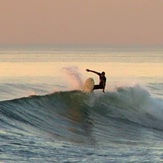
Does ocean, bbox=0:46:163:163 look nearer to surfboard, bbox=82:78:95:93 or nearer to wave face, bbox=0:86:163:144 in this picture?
wave face, bbox=0:86:163:144

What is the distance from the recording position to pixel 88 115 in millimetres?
25016

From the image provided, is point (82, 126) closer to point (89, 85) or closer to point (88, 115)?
point (88, 115)

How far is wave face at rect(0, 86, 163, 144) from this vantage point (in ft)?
66.9

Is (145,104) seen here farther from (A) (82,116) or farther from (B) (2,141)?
(B) (2,141)

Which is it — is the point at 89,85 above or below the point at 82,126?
above

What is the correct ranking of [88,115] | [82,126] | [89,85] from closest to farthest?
[82,126], [88,115], [89,85]

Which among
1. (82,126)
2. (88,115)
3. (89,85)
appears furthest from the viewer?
(89,85)

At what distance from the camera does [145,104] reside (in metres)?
28.5

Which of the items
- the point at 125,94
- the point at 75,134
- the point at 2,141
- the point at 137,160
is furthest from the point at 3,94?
the point at 137,160

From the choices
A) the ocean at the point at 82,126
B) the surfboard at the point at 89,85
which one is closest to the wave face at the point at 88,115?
the ocean at the point at 82,126

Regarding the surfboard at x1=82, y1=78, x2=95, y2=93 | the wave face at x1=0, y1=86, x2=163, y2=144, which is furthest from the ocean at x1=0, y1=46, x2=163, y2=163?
the surfboard at x1=82, y1=78, x2=95, y2=93

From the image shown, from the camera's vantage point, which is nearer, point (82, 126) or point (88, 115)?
point (82, 126)

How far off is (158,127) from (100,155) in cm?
876

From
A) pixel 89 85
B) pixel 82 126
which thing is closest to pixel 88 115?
pixel 89 85
